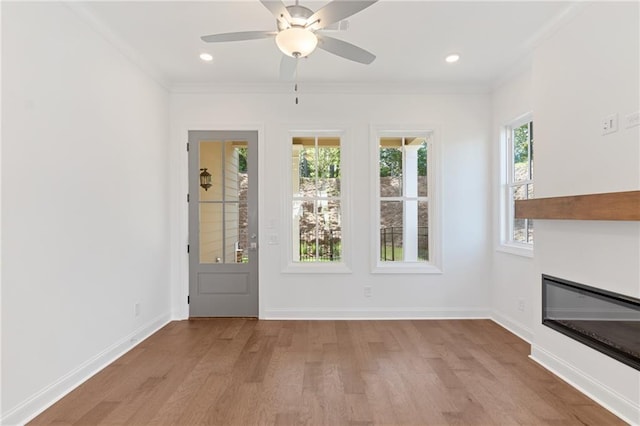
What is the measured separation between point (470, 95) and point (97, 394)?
469 centimetres

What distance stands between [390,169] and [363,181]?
43 centimetres

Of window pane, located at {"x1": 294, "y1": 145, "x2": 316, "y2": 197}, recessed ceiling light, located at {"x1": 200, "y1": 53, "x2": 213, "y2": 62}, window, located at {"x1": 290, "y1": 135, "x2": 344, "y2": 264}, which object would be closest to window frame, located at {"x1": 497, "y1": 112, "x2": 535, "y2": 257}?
window, located at {"x1": 290, "y1": 135, "x2": 344, "y2": 264}

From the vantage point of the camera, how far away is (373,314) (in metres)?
3.91

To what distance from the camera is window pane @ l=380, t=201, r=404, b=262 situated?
4.08m

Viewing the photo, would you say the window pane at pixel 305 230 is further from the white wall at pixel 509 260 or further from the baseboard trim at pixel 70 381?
the white wall at pixel 509 260

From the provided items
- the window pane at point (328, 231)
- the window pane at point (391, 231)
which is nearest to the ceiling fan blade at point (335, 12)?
the window pane at point (328, 231)

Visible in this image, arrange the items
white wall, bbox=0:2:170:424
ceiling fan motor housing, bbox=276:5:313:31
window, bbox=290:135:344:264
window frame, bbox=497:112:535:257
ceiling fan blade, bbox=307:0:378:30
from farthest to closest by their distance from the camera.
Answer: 1. window, bbox=290:135:344:264
2. window frame, bbox=497:112:535:257
3. white wall, bbox=0:2:170:424
4. ceiling fan motor housing, bbox=276:5:313:31
5. ceiling fan blade, bbox=307:0:378:30

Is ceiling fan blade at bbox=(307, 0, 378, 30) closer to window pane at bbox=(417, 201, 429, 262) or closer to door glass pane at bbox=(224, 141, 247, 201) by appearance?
door glass pane at bbox=(224, 141, 247, 201)

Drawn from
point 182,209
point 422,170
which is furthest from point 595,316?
point 182,209

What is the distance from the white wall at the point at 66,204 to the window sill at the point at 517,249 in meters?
3.92

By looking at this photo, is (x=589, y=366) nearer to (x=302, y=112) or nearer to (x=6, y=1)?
(x=302, y=112)

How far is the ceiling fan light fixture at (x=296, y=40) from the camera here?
1.82 meters

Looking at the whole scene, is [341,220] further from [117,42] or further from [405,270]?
[117,42]

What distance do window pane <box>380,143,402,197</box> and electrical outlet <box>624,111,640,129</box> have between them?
227cm
